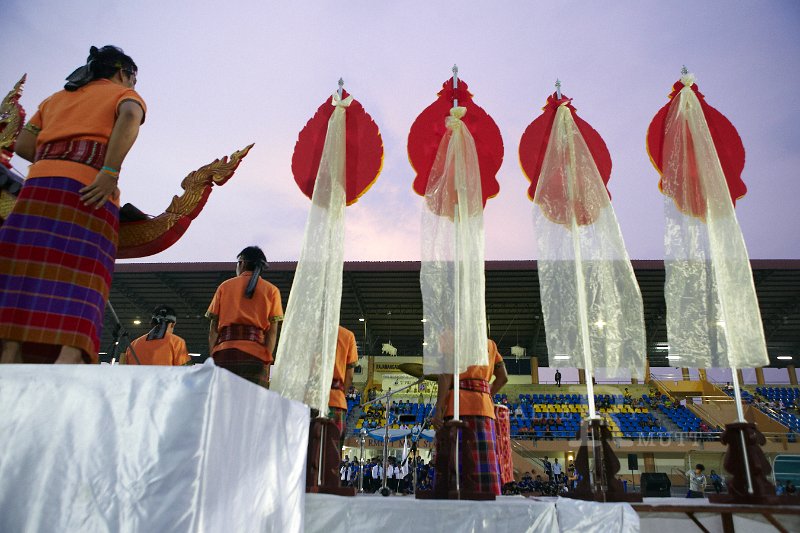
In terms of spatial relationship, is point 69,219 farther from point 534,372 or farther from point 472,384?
point 534,372

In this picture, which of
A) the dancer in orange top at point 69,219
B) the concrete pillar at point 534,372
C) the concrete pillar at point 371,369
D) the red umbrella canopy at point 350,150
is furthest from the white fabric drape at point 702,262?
Result: the concrete pillar at point 534,372

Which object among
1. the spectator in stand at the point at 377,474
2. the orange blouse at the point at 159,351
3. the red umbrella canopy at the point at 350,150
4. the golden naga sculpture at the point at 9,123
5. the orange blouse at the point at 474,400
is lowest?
the spectator in stand at the point at 377,474

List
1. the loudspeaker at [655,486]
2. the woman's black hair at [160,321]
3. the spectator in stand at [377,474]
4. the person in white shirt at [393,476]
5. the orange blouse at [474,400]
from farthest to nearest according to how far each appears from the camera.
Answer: the spectator in stand at [377,474] → the person in white shirt at [393,476] → the loudspeaker at [655,486] → the woman's black hair at [160,321] → the orange blouse at [474,400]

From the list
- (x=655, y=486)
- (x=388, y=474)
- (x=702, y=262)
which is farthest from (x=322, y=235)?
(x=388, y=474)

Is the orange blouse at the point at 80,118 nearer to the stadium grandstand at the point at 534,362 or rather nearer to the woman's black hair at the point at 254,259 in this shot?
the woman's black hair at the point at 254,259

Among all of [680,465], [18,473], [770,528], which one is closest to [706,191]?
[770,528]

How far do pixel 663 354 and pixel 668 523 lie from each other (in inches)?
968

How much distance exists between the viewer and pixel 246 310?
342 cm

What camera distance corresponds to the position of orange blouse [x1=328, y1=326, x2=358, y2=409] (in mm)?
4674

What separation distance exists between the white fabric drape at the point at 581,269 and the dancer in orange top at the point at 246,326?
5.81 feet

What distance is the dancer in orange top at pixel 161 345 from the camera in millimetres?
4138

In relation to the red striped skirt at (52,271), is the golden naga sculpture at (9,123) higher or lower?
higher

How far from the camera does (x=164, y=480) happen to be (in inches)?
43.2

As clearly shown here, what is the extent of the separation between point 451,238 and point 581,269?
79 centimetres
